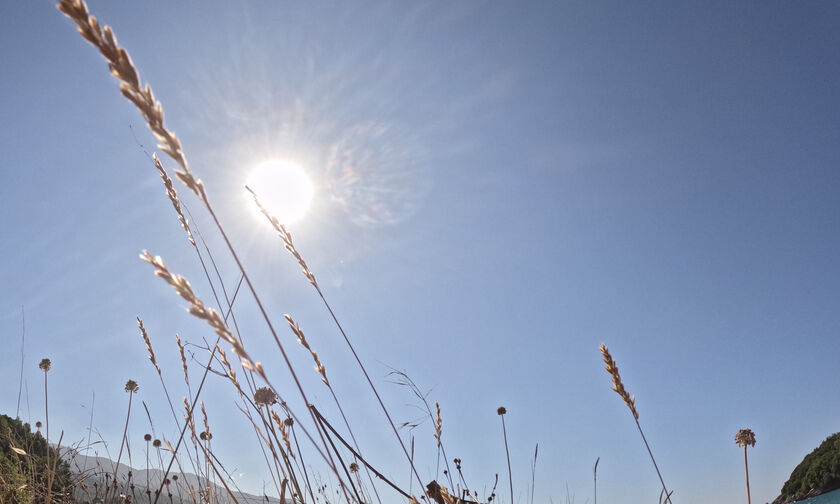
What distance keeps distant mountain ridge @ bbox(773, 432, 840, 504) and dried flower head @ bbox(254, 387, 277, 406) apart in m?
83.6

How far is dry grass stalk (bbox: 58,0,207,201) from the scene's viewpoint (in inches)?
35.4

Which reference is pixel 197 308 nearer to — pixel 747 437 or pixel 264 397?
pixel 264 397

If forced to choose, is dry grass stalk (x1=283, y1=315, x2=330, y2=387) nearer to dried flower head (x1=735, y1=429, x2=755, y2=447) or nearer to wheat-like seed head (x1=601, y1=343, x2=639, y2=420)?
wheat-like seed head (x1=601, y1=343, x2=639, y2=420)

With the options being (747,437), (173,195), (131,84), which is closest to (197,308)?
(131,84)

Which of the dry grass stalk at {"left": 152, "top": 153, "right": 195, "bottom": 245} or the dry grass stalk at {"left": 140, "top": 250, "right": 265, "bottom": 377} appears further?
the dry grass stalk at {"left": 152, "top": 153, "right": 195, "bottom": 245}

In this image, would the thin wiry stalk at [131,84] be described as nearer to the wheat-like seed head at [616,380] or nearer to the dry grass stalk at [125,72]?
the dry grass stalk at [125,72]

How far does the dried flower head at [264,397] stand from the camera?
2.14 meters

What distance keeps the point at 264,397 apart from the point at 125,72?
1.71 meters

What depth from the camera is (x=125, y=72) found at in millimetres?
927

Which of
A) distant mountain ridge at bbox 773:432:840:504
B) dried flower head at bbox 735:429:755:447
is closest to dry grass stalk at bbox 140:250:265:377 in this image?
dried flower head at bbox 735:429:755:447

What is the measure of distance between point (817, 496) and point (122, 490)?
83812 millimetres

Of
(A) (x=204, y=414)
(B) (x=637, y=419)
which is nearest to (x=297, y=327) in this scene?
(A) (x=204, y=414)

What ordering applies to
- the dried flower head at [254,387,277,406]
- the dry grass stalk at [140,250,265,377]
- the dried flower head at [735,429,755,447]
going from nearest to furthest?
the dry grass stalk at [140,250,265,377] < the dried flower head at [254,387,277,406] < the dried flower head at [735,429,755,447]

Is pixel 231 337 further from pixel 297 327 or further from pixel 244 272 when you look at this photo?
pixel 297 327
